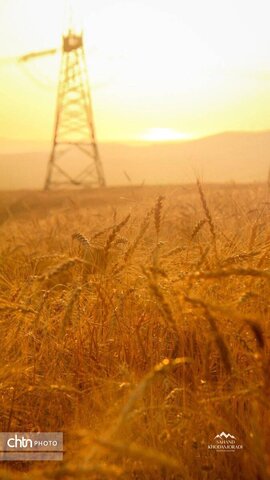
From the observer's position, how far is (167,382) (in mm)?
1319

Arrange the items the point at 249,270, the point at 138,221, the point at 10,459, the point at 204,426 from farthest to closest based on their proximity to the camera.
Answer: the point at 138,221 < the point at 10,459 < the point at 204,426 < the point at 249,270

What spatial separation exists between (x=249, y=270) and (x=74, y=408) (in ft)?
2.04

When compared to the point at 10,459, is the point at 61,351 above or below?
above

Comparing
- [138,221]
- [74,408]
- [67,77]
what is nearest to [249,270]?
[74,408]

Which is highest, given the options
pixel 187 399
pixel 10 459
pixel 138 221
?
pixel 138 221

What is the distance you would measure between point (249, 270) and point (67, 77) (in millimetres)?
20527

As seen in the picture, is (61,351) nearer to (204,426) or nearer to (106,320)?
(106,320)

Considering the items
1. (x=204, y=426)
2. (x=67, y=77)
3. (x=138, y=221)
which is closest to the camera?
(x=204, y=426)

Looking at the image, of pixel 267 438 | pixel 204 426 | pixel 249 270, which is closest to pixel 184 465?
pixel 204 426

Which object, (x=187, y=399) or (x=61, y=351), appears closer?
(x=187, y=399)

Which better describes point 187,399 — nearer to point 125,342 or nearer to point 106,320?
point 125,342

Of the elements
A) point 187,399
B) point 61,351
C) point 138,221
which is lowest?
point 187,399

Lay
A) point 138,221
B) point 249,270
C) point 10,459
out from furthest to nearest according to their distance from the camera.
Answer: point 138,221, point 10,459, point 249,270

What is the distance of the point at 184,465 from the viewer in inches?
44.8
